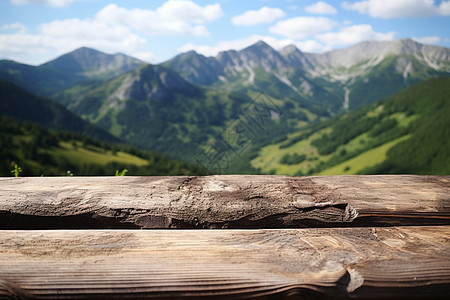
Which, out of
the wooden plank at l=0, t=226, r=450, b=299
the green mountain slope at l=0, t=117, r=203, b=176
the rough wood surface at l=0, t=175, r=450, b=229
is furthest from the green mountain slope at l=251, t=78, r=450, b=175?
the wooden plank at l=0, t=226, r=450, b=299

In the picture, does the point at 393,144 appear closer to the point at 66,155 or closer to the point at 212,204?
the point at 66,155

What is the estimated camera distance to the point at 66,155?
117875 millimetres

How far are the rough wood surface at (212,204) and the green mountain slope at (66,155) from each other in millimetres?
93256

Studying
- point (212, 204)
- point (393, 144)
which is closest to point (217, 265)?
point (212, 204)

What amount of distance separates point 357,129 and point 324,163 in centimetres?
3771

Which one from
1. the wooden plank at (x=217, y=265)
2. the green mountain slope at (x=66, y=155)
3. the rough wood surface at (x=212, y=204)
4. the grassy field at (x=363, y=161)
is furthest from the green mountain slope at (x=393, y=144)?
the wooden plank at (x=217, y=265)

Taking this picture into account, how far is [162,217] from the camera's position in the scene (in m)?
2.50

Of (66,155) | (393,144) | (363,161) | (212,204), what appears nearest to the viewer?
(212,204)

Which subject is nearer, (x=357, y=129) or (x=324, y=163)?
(x=324, y=163)

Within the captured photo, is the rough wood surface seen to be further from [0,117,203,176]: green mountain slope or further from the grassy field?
the grassy field

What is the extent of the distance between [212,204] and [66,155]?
427 feet

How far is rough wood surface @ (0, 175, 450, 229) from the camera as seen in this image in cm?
251

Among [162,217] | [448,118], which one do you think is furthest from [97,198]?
[448,118]

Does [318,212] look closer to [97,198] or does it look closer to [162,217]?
[162,217]
